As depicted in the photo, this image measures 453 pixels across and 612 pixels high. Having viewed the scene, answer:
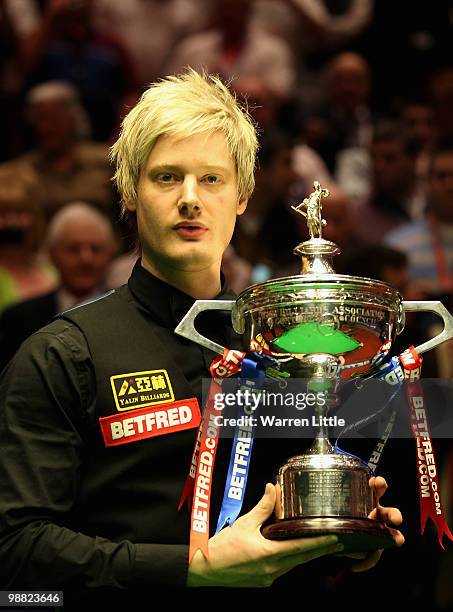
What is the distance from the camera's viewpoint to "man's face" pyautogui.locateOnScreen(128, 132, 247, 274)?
7.21 ft

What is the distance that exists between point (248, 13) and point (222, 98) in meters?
3.45

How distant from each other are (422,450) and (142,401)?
510mm

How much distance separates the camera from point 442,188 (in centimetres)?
467

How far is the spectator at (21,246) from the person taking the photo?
462 cm

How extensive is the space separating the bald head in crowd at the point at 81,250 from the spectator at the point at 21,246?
0.28 meters

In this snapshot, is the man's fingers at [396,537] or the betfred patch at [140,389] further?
the betfred patch at [140,389]

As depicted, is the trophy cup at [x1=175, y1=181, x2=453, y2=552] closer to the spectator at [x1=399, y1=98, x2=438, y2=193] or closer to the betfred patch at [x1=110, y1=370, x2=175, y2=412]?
the betfred patch at [x1=110, y1=370, x2=175, y2=412]

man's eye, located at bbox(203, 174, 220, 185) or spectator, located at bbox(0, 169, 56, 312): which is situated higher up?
spectator, located at bbox(0, 169, 56, 312)

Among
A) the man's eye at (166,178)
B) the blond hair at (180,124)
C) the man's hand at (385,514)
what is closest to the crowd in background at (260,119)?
the blond hair at (180,124)

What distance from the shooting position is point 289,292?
2031mm

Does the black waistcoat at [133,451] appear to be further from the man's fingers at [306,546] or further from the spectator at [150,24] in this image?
the spectator at [150,24]

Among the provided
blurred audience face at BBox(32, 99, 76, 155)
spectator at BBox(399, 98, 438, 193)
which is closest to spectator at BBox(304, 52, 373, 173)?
spectator at BBox(399, 98, 438, 193)

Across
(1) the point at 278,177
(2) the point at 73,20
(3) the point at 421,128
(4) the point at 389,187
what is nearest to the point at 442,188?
(4) the point at 389,187

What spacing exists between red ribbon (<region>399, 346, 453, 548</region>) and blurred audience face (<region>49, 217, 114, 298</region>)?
2.21m
